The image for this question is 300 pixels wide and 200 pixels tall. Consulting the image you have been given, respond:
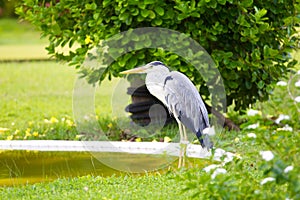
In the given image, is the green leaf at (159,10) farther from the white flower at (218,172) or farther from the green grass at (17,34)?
the green grass at (17,34)

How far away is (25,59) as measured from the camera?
18.9 m

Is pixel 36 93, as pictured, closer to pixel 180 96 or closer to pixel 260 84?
pixel 260 84

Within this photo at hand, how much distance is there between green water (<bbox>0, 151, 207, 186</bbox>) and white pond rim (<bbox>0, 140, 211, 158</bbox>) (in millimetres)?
123

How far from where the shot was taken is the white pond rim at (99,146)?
6.38 meters

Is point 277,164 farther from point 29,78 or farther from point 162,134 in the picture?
point 29,78

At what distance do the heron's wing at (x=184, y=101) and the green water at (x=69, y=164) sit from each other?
1.11 feet

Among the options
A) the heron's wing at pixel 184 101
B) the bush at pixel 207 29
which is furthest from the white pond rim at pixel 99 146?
the bush at pixel 207 29

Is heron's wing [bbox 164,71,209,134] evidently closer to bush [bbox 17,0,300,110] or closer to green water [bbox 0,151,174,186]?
green water [bbox 0,151,174,186]

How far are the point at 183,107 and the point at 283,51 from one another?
1958 mm

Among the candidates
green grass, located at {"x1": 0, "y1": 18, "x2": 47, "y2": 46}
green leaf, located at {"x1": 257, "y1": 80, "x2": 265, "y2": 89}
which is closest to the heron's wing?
green leaf, located at {"x1": 257, "y1": 80, "x2": 265, "y2": 89}

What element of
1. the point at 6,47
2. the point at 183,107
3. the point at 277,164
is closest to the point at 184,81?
the point at 183,107

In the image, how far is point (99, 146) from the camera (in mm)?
6613

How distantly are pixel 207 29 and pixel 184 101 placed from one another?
5.46ft

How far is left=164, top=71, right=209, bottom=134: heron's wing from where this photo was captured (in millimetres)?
5566
